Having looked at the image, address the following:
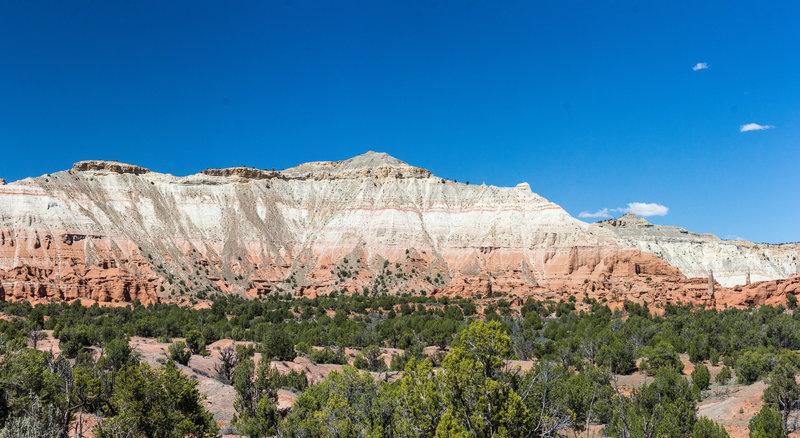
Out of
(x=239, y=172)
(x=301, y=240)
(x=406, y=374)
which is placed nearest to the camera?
(x=406, y=374)

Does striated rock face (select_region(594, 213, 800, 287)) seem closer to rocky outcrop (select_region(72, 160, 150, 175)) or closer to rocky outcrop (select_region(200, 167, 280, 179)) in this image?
rocky outcrop (select_region(200, 167, 280, 179))

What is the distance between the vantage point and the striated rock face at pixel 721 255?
100m

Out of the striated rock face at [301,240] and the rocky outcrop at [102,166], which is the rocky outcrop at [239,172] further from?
the rocky outcrop at [102,166]

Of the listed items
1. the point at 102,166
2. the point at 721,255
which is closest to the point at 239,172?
the point at 102,166

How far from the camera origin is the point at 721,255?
10425 cm

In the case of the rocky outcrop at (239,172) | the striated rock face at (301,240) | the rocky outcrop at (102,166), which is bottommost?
the striated rock face at (301,240)

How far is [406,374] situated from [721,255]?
107753 millimetres

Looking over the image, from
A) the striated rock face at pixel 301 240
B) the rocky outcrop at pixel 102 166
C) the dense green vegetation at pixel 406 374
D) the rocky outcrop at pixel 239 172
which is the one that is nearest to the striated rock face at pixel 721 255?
the striated rock face at pixel 301 240

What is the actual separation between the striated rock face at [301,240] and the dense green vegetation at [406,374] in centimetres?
1134

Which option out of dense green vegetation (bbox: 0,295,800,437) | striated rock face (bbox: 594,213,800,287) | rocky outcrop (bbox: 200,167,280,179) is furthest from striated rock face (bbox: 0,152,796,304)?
striated rock face (bbox: 594,213,800,287)

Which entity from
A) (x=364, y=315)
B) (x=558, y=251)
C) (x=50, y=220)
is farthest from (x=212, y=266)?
(x=558, y=251)

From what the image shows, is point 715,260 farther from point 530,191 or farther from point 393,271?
point 393,271

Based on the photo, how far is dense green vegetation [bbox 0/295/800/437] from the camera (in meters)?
13.9

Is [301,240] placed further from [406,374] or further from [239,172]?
[406,374]
